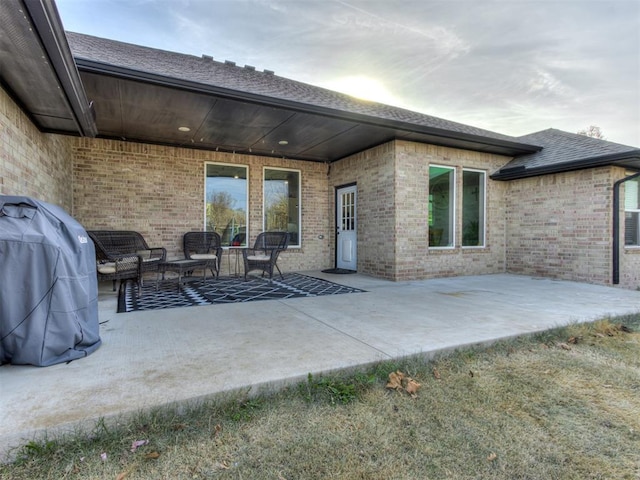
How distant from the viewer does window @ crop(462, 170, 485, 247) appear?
7.71m

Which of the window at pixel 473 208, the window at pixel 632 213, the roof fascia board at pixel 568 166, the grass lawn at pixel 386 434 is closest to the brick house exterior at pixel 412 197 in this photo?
the roof fascia board at pixel 568 166

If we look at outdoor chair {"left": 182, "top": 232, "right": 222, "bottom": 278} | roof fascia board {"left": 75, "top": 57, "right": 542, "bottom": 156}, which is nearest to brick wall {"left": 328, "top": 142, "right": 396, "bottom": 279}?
roof fascia board {"left": 75, "top": 57, "right": 542, "bottom": 156}

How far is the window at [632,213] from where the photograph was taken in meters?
6.77

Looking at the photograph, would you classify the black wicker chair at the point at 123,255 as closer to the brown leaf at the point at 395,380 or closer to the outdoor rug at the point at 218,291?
the outdoor rug at the point at 218,291

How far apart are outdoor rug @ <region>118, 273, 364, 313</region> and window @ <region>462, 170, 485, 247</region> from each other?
149 inches

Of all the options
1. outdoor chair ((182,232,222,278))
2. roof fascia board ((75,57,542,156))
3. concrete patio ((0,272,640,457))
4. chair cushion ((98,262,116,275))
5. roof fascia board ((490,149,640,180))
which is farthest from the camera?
outdoor chair ((182,232,222,278))

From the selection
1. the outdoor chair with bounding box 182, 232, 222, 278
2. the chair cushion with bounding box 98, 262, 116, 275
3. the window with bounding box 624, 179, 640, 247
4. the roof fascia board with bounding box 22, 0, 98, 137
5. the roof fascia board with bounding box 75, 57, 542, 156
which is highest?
the roof fascia board with bounding box 75, 57, 542, 156

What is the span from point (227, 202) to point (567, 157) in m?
7.73

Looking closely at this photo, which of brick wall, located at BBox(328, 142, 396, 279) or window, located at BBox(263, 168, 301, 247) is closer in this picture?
brick wall, located at BBox(328, 142, 396, 279)

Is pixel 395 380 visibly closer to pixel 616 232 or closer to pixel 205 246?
pixel 205 246

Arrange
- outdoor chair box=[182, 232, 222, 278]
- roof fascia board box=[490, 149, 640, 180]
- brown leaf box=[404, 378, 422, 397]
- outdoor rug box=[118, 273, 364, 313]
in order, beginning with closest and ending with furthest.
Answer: brown leaf box=[404, 378, 422, 397], outdoor rug box=[118, 273, 364, 313], roof fascia board box=[490, 149, 640, 180], outdoor chair box=[182, 232, 222, 278]

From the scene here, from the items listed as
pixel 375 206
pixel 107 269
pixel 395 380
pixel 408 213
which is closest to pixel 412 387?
pixel 395 380

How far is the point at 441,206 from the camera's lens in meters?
7.43

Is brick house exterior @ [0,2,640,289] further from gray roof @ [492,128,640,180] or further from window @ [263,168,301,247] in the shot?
window @ [263,168,301,247]
